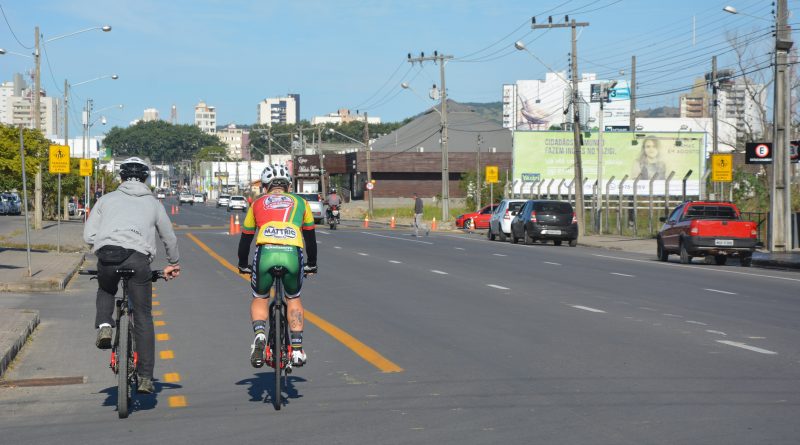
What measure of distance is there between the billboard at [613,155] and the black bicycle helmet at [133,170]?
72425 millimetres

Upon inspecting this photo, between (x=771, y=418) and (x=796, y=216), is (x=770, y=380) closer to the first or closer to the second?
(x=771, y=418)

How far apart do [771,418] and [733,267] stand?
22516mm

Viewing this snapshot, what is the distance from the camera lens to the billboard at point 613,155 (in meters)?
81.8

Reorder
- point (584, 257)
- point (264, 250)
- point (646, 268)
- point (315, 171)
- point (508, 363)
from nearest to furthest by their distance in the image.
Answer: point (264, 250) < point (508, 363) < point (646, 268) < point (584, 257) < point (315, 171)

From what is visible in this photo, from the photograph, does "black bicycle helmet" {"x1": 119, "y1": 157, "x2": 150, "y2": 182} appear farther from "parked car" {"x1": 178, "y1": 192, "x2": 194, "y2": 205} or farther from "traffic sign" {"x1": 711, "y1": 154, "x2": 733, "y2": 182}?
"parked car" {"x1": 178, "y1": 192, "x2": 194, "y2": 205}

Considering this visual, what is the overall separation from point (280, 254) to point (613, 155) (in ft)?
250

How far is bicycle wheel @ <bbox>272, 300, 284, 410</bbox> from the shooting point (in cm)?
849

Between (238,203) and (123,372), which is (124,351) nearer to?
(123,372)

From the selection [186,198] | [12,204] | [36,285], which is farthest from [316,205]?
[186,198]

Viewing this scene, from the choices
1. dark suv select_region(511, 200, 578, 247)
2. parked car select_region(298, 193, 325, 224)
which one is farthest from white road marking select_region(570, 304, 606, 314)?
parked car select_region(298, 193, 325, 224)

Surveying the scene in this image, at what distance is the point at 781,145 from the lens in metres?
33.4

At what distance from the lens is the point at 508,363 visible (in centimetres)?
1094

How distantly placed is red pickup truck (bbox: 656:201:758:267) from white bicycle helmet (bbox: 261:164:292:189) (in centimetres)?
2212

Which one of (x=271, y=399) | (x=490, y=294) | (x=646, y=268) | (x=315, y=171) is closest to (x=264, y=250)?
(x=271, y=399)
